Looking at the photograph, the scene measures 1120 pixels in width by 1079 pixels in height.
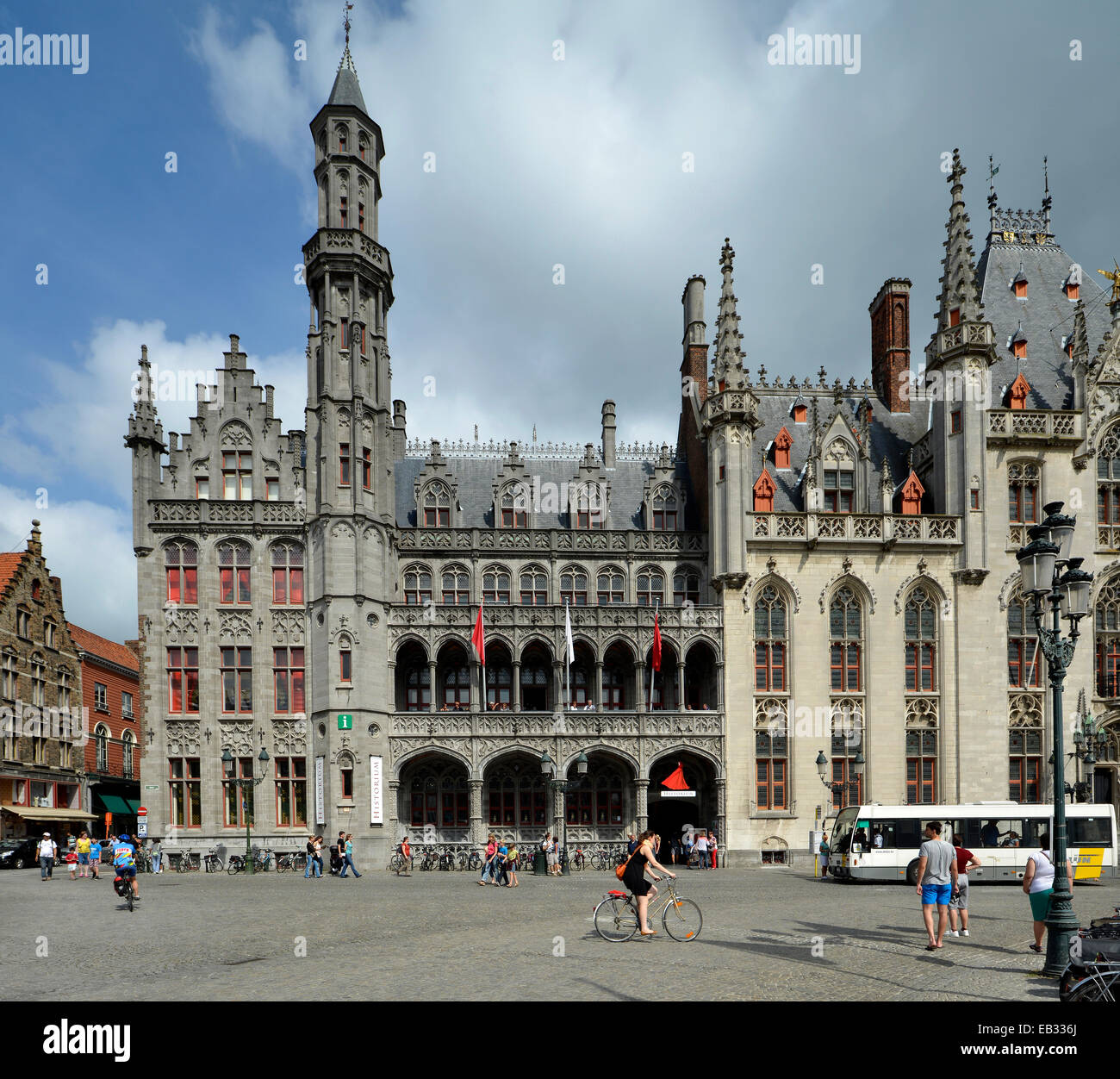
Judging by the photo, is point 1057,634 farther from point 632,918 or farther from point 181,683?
point 181,683

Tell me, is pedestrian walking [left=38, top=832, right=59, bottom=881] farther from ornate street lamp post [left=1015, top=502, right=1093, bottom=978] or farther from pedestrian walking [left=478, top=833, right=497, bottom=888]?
A: ornate street lamp post [left=1015, top=502, right=1093, bottom=978]

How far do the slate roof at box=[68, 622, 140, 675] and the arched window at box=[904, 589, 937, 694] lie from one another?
1802 inches

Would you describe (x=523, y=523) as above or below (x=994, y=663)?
above

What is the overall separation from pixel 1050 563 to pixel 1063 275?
4176 centimetres

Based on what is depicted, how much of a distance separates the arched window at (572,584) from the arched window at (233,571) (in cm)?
1369

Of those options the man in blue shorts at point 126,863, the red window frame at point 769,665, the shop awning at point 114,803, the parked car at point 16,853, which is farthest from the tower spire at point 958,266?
the shop awning at point 114,803

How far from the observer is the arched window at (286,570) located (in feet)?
142

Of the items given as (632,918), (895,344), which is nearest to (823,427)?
(895,344)

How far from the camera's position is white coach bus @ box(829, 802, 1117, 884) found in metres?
32.9

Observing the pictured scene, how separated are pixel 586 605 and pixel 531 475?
7.40 m

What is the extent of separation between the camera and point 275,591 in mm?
43344
